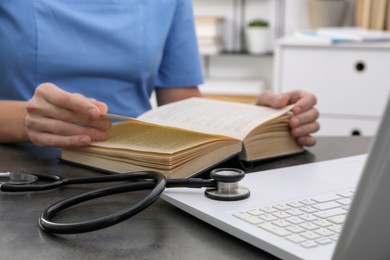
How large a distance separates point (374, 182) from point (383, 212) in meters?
0.03

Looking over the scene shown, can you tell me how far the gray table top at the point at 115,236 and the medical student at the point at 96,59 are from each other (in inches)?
7.1

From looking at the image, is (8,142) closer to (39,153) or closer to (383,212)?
(39,153)

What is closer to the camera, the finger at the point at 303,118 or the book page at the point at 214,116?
the book page at the point at 214,116

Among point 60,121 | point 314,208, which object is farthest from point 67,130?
point 314,208

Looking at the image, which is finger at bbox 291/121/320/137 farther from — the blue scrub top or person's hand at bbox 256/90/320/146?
the blue scrub top

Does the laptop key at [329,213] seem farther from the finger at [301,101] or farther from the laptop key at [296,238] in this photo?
the finger at [301,101]

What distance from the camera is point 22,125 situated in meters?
0.95

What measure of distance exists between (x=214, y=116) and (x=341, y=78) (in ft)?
4.88

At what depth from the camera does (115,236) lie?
564mm

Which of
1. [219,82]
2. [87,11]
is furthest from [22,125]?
[219,82]

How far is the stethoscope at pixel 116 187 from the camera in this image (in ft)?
1.80

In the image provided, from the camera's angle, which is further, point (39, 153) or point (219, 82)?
point (219, 82)

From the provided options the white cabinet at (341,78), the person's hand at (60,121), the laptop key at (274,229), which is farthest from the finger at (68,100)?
the white cabinet at (341,78)

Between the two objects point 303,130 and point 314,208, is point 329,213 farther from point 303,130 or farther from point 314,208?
point 303,130
